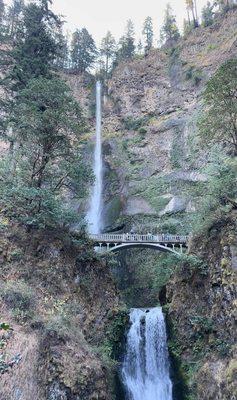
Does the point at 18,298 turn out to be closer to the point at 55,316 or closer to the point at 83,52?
the point at 55,316

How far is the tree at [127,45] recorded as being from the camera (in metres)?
52.5

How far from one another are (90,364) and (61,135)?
1176 cm

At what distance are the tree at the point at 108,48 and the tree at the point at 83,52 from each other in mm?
1840

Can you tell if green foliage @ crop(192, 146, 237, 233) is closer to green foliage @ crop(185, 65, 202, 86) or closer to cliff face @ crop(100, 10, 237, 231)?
cliff face @ crop(100, 10, 237, 231)

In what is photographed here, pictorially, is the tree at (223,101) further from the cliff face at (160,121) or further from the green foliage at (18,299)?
the green foliage at (18,299)

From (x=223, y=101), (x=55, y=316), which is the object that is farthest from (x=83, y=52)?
(x=55, y=316)

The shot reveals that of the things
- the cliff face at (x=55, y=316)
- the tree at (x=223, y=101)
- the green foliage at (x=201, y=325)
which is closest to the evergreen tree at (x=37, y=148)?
the cliff face at (x=55, y=316)

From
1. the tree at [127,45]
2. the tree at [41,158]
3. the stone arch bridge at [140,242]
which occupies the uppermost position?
the tree at [127,45]

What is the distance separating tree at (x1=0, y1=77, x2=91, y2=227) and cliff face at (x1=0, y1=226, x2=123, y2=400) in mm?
1293

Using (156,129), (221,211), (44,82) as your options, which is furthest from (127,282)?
(156,129)

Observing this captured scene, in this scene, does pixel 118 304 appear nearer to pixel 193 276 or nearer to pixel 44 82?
pixel 193 276

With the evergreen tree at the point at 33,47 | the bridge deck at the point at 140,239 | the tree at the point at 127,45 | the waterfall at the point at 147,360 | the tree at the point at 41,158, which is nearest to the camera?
the waterfall at the point at 147,360

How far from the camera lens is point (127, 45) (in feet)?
175

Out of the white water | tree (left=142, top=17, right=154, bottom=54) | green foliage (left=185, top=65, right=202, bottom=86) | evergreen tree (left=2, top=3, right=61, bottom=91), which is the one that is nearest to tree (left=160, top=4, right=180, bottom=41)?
tree (left=142, top=17, right=154, bottom=54)
